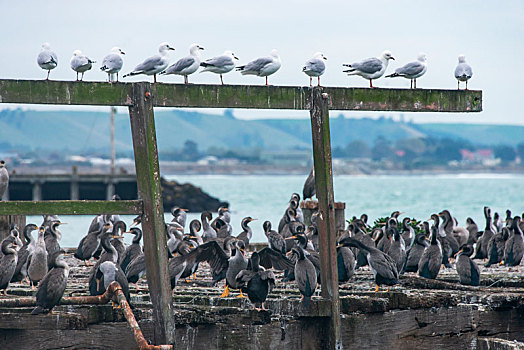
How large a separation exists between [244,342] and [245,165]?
189 meters

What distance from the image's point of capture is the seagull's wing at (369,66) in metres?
11.8

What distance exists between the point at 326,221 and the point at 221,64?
106 inches

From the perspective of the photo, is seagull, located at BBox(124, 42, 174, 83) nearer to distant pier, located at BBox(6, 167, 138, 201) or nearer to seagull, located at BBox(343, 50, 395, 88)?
seagull, located at BBox(343, 50, 395, 88)

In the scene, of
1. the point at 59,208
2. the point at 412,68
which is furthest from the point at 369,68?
the point at 59,208

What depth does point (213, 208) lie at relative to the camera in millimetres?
67938

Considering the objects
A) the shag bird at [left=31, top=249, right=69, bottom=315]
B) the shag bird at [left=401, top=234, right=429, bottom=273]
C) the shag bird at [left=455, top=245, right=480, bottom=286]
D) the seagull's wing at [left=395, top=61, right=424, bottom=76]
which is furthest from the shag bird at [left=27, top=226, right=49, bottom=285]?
the shag bird at [left=455, top=245, right=480, bottom=286]

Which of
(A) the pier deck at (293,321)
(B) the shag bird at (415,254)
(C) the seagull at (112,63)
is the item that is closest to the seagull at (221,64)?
(C) the seagull at (112,63)

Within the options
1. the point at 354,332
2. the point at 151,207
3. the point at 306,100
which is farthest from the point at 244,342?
the point at 306,100

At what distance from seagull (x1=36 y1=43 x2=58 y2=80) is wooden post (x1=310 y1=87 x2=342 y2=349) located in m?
3.56

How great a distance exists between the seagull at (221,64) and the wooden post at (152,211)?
1.87 metres

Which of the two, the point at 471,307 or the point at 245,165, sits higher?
the point at 245,165

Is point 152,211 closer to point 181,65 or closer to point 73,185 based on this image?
point 181,65

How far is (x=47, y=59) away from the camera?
11242mm

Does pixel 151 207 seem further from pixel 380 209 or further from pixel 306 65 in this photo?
pixel 380 209
